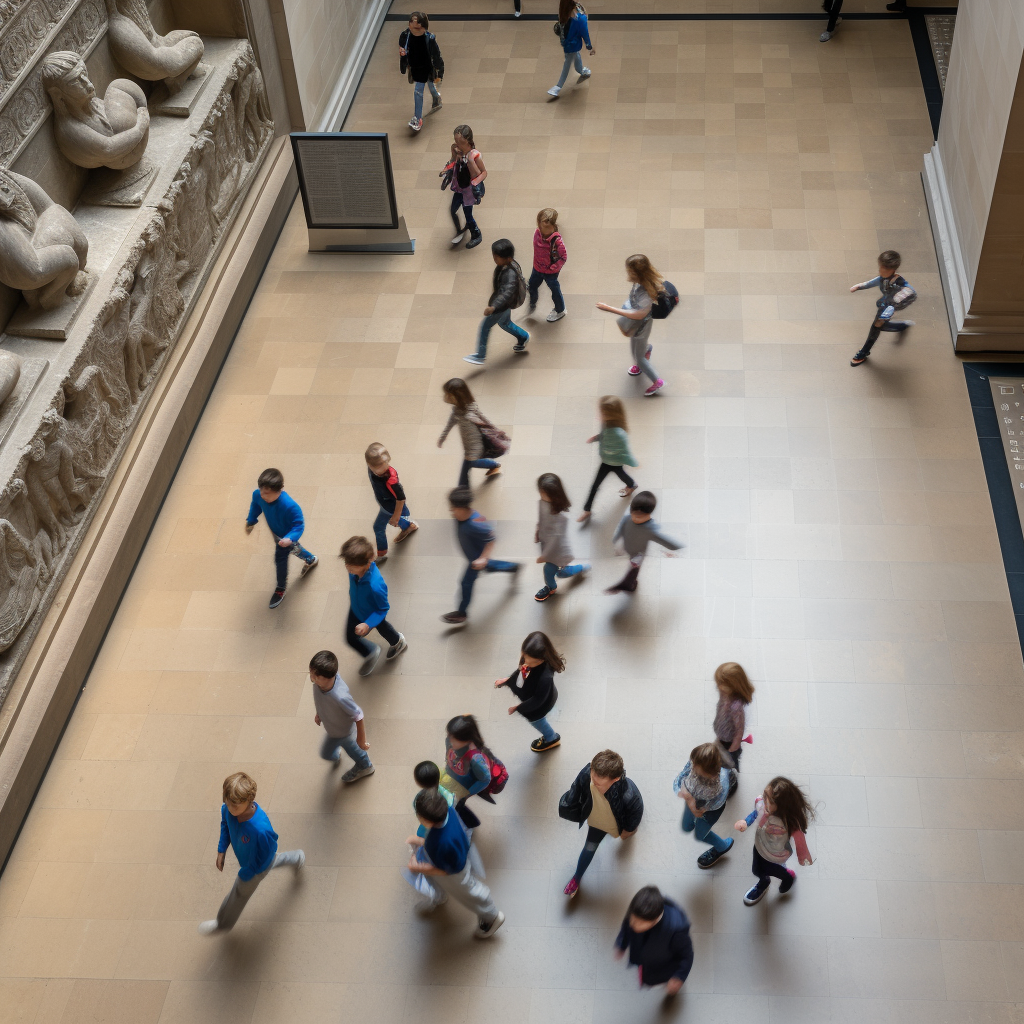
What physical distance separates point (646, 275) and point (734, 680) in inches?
167

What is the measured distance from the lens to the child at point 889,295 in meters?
9.31

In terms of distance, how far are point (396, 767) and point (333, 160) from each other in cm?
657

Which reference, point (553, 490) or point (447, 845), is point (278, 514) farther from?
point (447, 845)

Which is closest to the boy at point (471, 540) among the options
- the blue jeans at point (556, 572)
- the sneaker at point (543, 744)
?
the blue jeans at point (556, 572)

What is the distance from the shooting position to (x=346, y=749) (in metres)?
7.16

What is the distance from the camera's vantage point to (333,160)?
1095cm

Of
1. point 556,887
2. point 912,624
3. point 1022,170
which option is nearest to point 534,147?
point 1022,170

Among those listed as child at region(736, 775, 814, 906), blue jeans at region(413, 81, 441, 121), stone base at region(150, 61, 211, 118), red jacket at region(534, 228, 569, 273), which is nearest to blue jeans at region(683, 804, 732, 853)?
child at region(736, 775, 814, 906)

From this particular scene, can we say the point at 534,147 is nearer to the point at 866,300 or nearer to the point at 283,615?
the point at 866,300

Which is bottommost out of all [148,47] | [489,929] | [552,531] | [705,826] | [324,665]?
[489,929]

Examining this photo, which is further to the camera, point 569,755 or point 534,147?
→ point 534,147

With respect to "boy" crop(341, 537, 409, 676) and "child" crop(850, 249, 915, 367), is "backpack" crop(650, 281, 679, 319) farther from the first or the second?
"boy" crop(341, 537, 409, 676)

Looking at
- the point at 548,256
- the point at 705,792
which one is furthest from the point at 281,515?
the point at 548,256

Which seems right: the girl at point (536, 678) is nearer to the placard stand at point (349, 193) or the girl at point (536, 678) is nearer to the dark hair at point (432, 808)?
the dark hair at point (432, 808)
